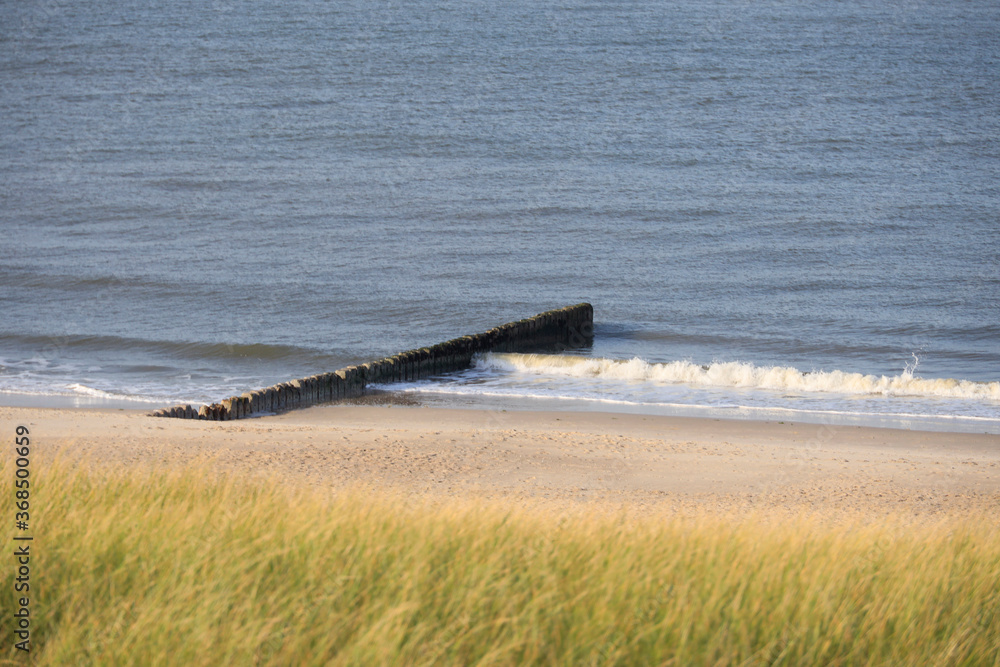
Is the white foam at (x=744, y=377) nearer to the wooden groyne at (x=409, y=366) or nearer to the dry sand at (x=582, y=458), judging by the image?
the wooden groyne at (x=409, y=366)

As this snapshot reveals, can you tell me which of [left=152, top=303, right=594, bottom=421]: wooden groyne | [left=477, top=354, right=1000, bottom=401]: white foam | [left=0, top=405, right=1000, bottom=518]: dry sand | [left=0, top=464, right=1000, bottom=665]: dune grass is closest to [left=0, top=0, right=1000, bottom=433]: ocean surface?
[left=477, top=354, right=1000, bottom=401]: white foam

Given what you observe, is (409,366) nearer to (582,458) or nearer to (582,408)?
(582,408)

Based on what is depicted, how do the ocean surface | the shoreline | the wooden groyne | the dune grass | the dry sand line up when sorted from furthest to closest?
1. the ocean surface
2. the shoreline
3. the wooden groyne
4. the dry sand
5. the dune grass

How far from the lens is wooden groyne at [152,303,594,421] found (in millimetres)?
13440

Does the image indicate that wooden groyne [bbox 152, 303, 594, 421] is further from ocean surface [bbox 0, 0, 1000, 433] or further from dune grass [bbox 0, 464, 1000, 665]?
dune grass [bbox 0, 464, 1000, 665]

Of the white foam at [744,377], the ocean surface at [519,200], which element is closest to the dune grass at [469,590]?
the ocean surface at [519,200]

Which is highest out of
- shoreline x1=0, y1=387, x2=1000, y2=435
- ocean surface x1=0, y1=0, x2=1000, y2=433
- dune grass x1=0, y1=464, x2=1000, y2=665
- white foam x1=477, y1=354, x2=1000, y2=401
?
ocean surface x1=0, y1=0, x2=1000, y2=433

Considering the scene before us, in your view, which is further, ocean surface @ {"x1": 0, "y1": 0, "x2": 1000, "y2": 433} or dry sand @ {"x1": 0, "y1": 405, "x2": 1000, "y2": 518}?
ocean surface @ {"x1": 0, "y1": 0, "x2": 1000, "y2": 433}

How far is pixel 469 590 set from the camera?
417cm

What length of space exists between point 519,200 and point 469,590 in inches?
1155

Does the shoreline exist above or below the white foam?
below

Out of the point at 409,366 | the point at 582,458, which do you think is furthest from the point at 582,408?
the point at 582,458

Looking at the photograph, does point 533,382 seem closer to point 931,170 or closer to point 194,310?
point 194,310

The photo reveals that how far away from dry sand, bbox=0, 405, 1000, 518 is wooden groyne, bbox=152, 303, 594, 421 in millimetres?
477
